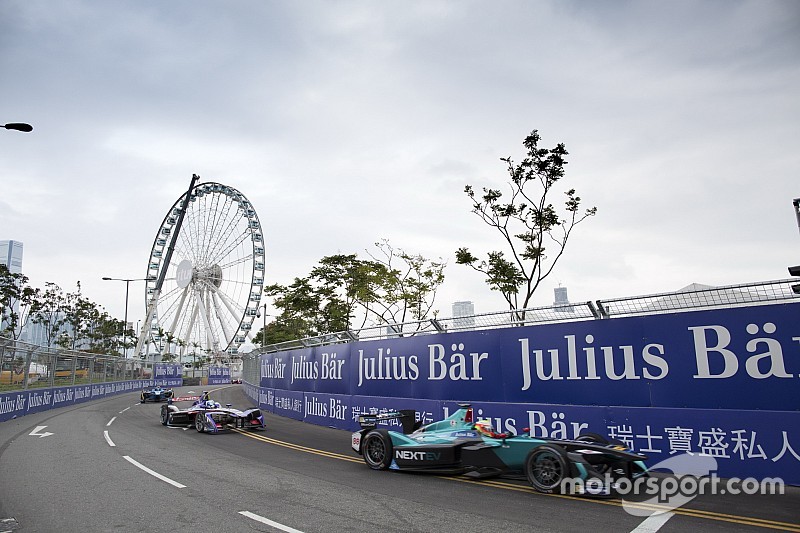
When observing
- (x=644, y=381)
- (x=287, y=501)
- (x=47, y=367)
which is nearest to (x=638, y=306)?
(x=644, y=381)

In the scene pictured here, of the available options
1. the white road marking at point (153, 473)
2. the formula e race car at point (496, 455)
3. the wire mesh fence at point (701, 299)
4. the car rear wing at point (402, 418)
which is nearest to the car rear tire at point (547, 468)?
the formula e race car at point (496, 455)

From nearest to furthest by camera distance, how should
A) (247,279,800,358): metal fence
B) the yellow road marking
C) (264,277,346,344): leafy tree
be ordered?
the yellow road marking → (247,279,800,358): metal fence → (264,277,346,344): leafy tree

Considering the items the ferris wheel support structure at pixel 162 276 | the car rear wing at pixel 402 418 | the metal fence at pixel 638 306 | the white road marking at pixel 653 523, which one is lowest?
the white road marking at pixel 653 523

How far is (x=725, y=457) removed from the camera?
26.6 ft

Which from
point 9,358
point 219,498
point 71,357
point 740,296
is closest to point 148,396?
point 71,357

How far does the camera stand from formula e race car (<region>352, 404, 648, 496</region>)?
702 cm

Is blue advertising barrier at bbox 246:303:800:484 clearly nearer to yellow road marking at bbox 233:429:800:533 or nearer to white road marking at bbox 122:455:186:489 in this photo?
yellow road marking at bbox 233:429:800:533

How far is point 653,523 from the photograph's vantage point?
5664 mm

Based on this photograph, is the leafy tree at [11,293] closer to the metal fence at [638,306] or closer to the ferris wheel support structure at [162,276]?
the ferris wheel support structure at [162,276]

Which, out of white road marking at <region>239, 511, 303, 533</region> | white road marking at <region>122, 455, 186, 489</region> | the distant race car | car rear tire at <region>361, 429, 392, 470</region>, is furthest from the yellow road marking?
the distant race car

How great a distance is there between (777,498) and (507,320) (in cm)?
564

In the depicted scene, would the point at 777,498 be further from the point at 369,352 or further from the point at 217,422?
the point at 217,422

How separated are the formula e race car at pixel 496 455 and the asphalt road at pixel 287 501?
0.21 meters

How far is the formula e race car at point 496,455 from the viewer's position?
7.02 metres
